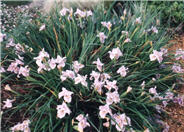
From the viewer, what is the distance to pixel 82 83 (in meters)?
2.01

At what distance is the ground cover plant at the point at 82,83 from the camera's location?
2.10m

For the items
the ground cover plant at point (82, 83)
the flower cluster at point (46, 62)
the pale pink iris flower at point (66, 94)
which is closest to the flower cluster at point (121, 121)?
the ground cover plant at point (82, 83)

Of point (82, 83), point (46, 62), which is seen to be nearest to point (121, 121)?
point (82, 83)

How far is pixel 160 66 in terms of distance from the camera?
3.01 meters

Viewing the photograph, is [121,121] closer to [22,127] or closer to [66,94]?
[66,94]

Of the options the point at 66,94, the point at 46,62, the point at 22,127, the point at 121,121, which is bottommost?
the point at 121,121

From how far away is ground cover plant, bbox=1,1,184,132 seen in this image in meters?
2.10

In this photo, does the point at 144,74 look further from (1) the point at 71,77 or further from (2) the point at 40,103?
(2) the point at 40,103

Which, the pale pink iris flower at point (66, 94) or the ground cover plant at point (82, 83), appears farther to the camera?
the ground cover plant at point (82, 83)

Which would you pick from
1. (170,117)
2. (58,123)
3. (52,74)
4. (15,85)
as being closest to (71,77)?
(52,74)

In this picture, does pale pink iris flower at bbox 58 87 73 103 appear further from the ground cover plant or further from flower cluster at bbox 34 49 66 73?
flower cluster at bbox 34 49 66 73

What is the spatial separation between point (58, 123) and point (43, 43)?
120 cm

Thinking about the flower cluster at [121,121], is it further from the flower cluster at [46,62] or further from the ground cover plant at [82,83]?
the flower cluster at [46,62]

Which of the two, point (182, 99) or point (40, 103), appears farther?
point (182, 99)
